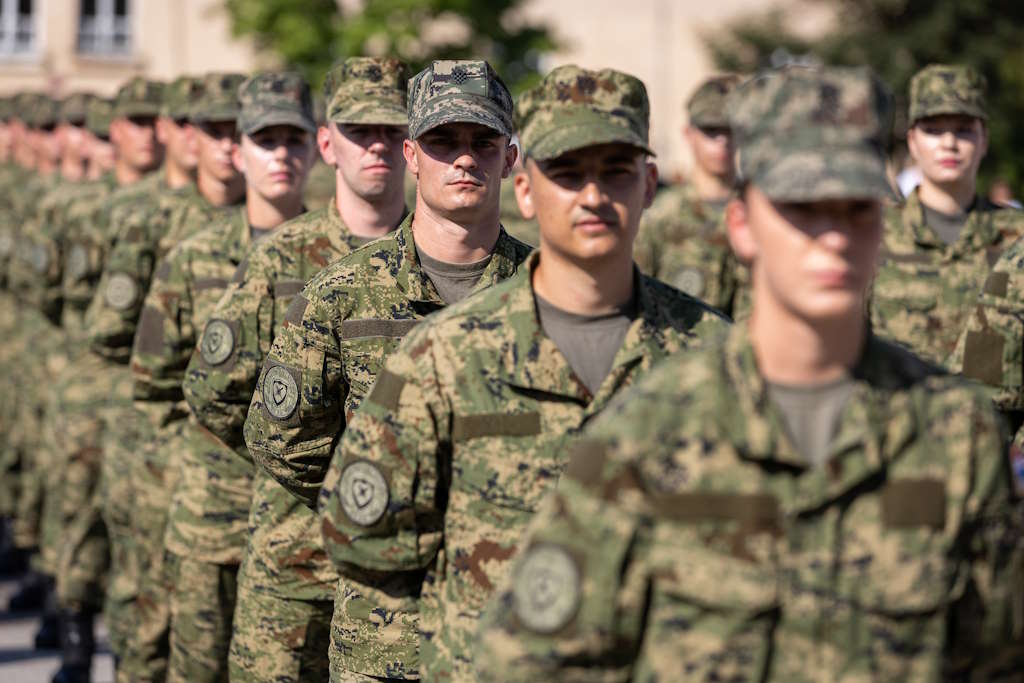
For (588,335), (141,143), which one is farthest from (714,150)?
(588,335)

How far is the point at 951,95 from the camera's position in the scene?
8.42 metres

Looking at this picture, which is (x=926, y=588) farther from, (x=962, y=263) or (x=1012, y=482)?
(x=962, y=263)

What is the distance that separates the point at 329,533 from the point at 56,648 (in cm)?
695

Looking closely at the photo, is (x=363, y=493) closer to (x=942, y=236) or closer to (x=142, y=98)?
(x=942, y=236)

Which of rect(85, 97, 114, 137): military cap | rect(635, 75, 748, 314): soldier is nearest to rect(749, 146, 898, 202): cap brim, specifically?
rect(635, 75, 748, 314): soldier

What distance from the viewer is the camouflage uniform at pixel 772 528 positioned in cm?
349

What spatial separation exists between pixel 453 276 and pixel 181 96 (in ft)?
15.6

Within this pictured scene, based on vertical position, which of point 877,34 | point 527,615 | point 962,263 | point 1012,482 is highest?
point 877,34

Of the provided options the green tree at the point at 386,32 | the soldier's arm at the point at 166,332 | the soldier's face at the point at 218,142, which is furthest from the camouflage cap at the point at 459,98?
the green tree at the point at 386,32

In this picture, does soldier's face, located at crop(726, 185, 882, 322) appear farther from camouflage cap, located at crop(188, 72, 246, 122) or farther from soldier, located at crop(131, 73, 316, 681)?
camouflage cap, located at crop(188, 72, 246, 122)

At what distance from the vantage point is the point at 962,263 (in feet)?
27.5

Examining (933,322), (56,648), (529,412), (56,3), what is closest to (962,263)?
(933,322)

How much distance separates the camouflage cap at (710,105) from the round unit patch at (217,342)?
4296mm

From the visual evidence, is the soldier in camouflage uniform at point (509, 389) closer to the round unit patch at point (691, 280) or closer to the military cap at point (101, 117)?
the round unit patch at point (691, 280)
